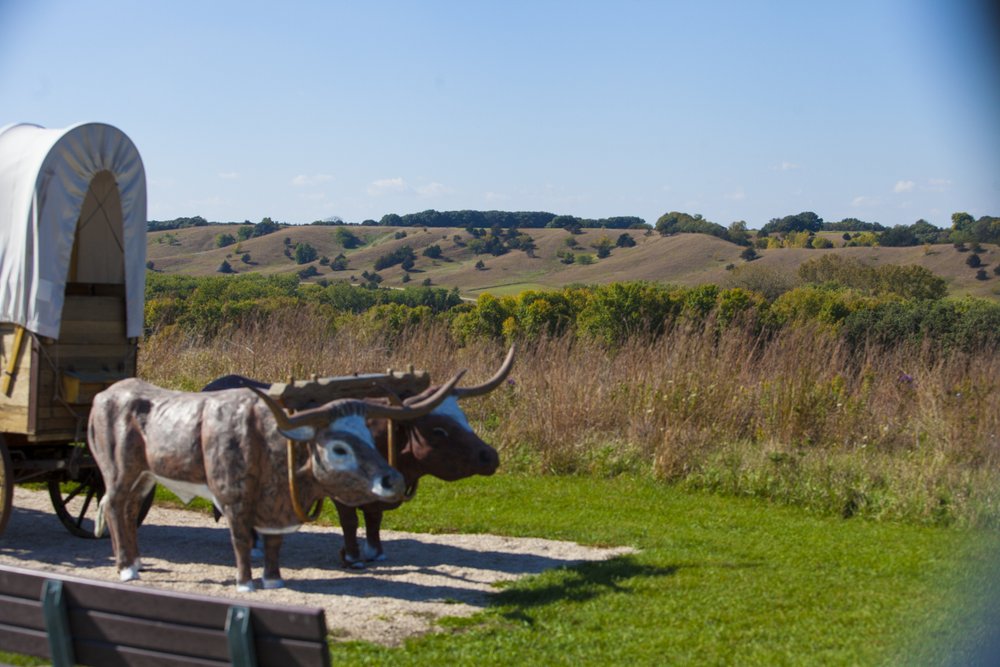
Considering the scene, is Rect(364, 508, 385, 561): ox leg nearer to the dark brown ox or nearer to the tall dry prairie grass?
the dark brown ox

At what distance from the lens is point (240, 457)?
22.4ft

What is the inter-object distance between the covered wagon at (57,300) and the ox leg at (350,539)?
214 cm

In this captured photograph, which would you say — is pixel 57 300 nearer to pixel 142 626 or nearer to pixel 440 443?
pixel 440 443

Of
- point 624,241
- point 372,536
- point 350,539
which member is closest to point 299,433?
point 350,539

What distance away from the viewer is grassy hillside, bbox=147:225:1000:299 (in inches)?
2795

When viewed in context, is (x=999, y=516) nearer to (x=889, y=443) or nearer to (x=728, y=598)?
(x=889, y=443)

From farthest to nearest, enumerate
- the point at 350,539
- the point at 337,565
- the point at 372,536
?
the point at 372,536 < the point at 337,565 < the point at 350,539

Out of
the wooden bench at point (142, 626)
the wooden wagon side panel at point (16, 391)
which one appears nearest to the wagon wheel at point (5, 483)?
the wooden wagon side panel at point (16, 391)

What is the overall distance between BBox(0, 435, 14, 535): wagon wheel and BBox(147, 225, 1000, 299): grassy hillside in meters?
51.0

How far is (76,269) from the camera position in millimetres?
9016

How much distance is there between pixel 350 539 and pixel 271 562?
3.39 ft

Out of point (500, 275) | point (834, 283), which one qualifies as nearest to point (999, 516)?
point (834, 283)

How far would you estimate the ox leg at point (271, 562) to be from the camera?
717 cm

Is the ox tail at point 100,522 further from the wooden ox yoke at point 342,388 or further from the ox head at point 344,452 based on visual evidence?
the ox head at point 344,452
